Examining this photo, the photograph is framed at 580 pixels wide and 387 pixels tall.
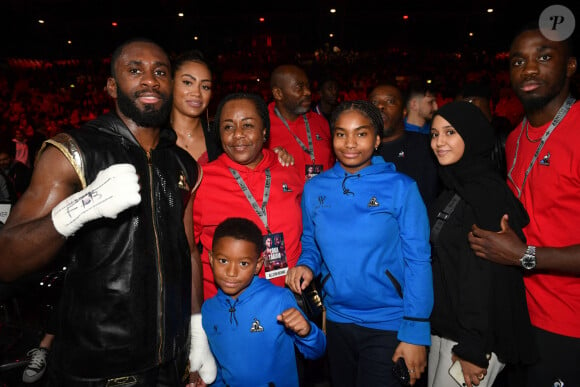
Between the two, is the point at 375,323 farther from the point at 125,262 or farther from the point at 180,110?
the point at 180,110

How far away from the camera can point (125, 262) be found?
69.6 inches

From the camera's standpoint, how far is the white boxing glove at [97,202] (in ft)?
4.83

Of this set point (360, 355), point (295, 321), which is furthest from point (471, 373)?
point (295, 321)

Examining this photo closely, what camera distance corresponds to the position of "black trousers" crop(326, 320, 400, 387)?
84.5 inches

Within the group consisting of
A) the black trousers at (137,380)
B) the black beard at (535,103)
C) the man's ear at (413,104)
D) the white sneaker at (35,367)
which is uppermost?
the man's ear at (413,104)

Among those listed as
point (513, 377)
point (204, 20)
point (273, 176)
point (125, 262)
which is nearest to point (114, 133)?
point (125, 262)

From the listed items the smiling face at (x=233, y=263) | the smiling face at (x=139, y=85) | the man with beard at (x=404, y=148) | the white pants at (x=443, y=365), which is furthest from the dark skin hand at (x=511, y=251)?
the smiling face at (x=139, y=85)

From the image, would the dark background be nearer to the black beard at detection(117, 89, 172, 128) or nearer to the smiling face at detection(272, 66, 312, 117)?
the smiling face at detection(272, 66, 312, 117)

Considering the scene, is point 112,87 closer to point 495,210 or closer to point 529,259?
point 495,210

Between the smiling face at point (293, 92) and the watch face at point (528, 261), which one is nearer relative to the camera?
the watch face at point (528, 261)

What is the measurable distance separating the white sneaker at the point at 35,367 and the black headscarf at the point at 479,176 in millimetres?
4215

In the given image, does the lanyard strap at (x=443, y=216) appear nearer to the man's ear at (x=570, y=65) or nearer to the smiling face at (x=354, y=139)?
the smiling face at (x=354, y=139)

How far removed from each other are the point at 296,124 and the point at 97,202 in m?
3.23

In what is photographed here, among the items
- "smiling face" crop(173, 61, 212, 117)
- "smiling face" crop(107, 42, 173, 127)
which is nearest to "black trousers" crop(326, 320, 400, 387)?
"smiling face" crop(107, 42, 173, 127)
